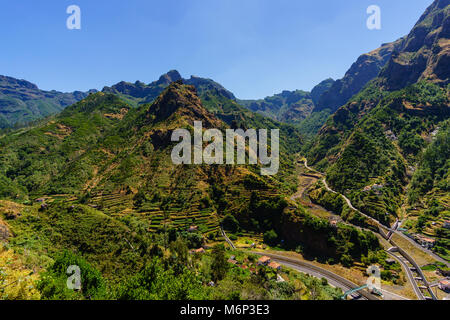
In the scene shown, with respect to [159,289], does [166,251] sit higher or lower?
lower

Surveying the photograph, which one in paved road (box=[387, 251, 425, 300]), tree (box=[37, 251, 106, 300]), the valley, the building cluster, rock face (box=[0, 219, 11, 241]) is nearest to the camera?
tree (box=[37, 251, 106, 300])

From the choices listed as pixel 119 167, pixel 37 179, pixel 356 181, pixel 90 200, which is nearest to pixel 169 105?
pixel 119 167

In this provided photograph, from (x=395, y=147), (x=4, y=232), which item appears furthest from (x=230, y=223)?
(x=395, y=147)

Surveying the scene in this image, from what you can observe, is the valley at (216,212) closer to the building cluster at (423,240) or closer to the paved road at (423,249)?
the paved road at (423,249)

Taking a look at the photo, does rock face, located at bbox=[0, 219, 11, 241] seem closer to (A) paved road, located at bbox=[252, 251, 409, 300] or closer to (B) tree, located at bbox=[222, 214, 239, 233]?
(B) tree, located at bbox=[222, 214, 239, 233]

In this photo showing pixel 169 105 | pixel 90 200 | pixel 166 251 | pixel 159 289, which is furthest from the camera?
pixel 169 105

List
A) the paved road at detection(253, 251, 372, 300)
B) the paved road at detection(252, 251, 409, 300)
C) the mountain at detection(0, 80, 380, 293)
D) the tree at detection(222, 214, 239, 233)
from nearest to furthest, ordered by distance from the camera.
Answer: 1. the mountain at detection(0, 80, 380, 293)
2. the paved road at detection(252, 251, 409, 300)
3. the paved road at detection(253, 251, 372, 300)
4. the tree at detection(222, 214, 239, 233)

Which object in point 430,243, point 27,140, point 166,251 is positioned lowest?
point 430,243

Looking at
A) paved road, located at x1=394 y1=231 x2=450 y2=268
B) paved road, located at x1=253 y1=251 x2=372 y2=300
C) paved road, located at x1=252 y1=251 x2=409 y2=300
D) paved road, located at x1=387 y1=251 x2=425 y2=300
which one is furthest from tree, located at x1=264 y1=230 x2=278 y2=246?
paved road, located at x1=394 y1=231 x2=450 y2=268

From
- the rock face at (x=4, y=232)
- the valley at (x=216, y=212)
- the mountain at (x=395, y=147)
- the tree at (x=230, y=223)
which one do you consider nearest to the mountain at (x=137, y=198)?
the valley at (x=216, y=212)

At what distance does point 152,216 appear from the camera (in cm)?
8419

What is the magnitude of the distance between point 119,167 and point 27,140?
96370 millimetres

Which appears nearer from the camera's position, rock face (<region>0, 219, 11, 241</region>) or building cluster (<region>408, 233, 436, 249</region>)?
rock face (<region>0, 219, 11, 241</region>)
